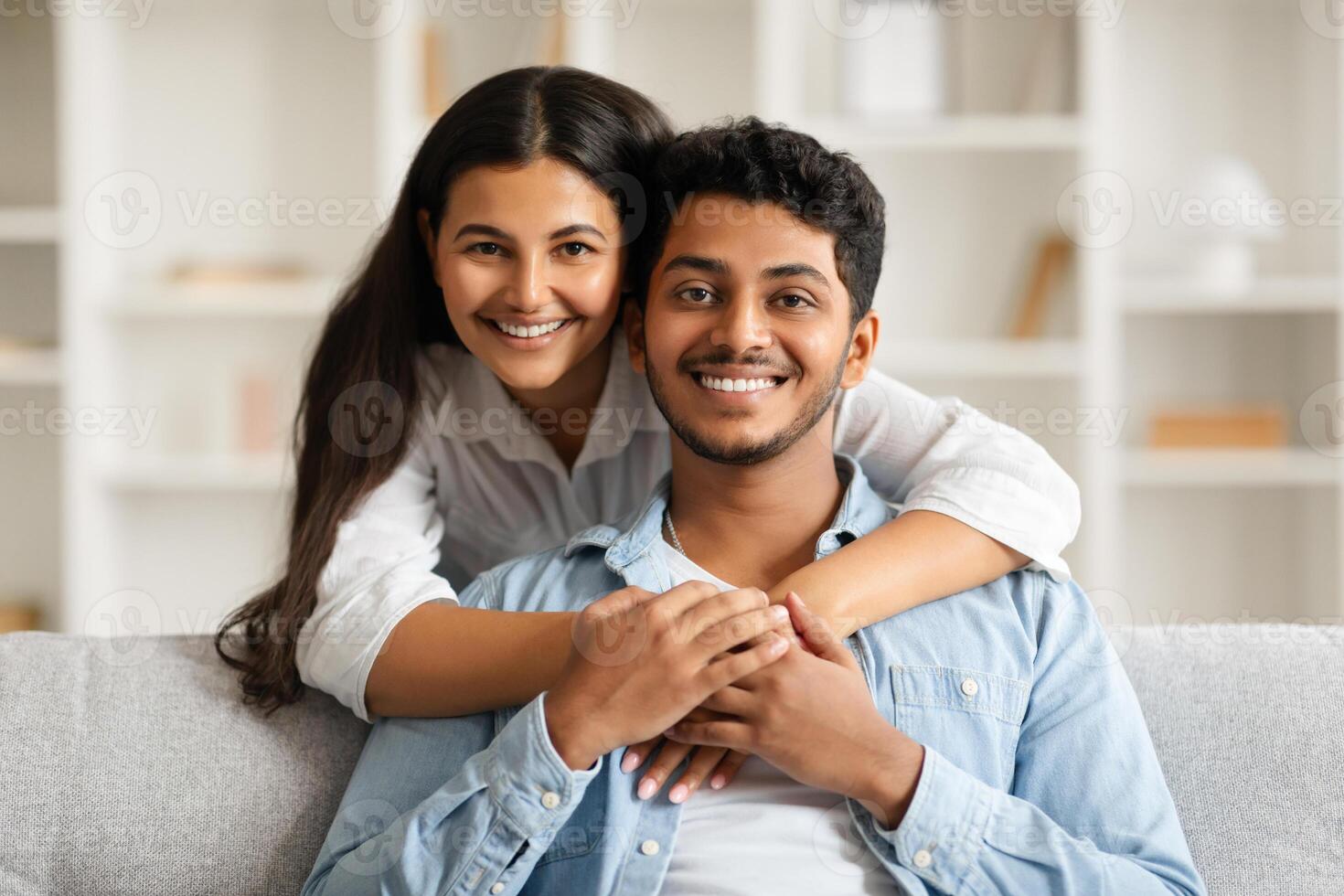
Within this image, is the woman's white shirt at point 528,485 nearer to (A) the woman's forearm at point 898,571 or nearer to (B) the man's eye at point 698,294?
(A) the woman's forearm at point 898,571

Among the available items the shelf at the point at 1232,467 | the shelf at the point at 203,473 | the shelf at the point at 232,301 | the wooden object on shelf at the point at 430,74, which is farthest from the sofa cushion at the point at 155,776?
the shelf at the point at 1232,467

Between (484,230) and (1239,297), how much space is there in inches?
85.2

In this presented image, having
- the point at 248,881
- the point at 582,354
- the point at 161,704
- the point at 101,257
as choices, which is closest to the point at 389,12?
the point at 101,257

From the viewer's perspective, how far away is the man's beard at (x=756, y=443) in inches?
48.4

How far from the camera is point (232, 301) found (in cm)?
288

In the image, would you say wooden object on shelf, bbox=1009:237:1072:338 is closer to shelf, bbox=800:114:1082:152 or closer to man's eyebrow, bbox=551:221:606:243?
shelf, bbox=800:114:1082:152

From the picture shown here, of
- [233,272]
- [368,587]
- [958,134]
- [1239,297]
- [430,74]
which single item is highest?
[430,74]

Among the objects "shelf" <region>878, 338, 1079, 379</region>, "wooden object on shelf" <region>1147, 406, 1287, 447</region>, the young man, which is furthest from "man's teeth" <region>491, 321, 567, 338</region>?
"wooden object on shelf" <region>1147, 406, 1287, 447</region>

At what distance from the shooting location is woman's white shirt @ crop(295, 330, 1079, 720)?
1221mm

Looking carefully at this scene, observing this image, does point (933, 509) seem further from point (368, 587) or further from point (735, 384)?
point (368, 587)

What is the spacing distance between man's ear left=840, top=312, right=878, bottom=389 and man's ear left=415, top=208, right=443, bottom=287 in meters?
0.50

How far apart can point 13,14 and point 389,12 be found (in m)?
1.12

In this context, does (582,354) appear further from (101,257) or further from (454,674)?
(101,257)

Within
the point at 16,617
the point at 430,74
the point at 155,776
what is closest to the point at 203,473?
the point at 16,617
